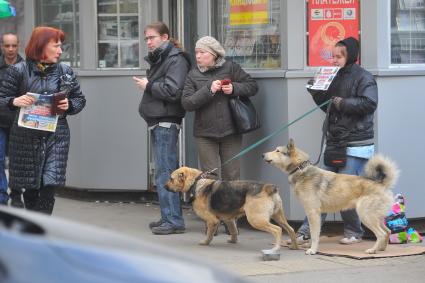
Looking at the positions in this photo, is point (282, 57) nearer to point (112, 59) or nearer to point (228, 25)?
point (228, 25)

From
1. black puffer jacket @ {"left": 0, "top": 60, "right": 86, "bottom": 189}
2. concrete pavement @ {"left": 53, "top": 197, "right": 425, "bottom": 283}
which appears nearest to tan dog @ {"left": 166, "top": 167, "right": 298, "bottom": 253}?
concrete pavement @ {"left": 53, "top": 197, "right": 425, "bottom": 283}

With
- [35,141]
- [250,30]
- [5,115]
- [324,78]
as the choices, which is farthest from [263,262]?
[5,115]

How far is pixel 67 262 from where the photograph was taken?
246cm

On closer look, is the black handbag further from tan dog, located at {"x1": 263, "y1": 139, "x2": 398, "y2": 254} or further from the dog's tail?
the dog's tail

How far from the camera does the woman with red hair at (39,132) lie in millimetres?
7297

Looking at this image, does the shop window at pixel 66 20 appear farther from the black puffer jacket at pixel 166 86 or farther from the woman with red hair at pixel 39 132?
the woman with red hair at pixel 39 132

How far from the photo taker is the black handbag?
8922mm

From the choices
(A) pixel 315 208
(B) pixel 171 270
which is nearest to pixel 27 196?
(A) pixel 315 208

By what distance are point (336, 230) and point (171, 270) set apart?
6794 millimetres

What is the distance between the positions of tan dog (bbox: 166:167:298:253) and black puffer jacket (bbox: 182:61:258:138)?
673mm

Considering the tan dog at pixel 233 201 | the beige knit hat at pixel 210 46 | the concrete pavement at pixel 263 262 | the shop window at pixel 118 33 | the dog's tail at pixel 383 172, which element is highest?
the shop window at pixel 118 33

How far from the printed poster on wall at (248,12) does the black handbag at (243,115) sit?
93 centimetres

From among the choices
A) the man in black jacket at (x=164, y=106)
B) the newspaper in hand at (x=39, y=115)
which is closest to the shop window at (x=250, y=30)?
the man in black jacket at (x=164, y=106)

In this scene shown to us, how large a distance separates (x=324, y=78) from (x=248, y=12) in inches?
54.8
